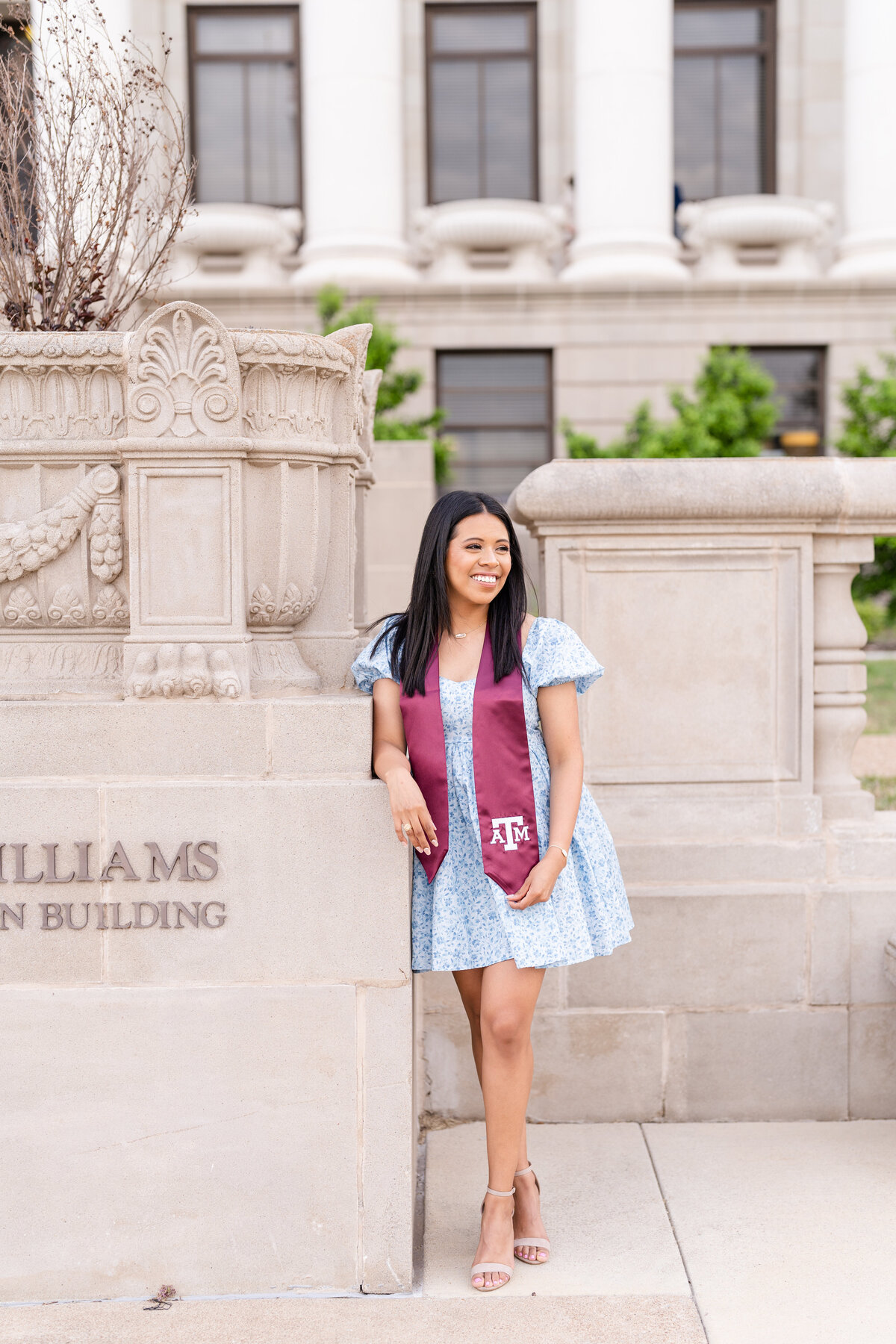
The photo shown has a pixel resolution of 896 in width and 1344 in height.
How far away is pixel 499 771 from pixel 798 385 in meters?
18.2

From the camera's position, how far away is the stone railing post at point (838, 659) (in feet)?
15.1

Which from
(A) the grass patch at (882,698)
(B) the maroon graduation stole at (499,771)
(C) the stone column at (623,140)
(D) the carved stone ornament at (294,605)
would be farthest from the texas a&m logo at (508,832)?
(C) the stone column at (623,140)

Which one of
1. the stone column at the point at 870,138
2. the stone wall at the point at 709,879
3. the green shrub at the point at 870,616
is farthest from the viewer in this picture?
the stone column at the point at 870,138

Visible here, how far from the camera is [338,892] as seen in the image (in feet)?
11.3

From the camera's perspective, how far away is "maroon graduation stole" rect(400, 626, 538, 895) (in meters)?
3.34

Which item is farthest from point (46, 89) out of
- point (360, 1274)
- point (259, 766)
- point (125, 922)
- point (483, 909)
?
point (360, 1274)

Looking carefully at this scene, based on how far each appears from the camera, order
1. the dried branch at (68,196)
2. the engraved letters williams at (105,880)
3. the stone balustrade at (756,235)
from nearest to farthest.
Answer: the engraved letters williams at (105,880)
the dried branch at (68,196)
the stone balustrade at (756,235)

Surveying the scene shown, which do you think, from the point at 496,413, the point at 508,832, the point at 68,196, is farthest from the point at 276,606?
the point at 496,413

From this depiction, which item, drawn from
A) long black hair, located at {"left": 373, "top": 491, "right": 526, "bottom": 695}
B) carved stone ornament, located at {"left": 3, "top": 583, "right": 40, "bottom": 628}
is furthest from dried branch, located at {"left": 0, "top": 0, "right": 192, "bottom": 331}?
long black hair, located at {"left": 373, "top": 491, "right": 526, "bottom": 695}

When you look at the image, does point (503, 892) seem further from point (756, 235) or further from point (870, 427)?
point (756, 235)

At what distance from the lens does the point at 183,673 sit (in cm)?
344

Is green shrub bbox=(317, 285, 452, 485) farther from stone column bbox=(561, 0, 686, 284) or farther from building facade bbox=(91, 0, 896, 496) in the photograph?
stone column bbox=(561, 0, 686, 284)

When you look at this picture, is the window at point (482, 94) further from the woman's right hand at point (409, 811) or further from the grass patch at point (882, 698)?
the woman's right hand at point (409, 811)

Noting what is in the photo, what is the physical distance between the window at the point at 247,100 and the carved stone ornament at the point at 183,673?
61.9 feet
